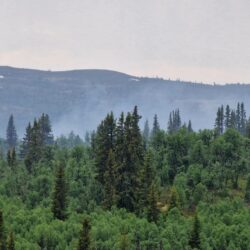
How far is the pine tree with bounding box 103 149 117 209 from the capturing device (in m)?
90.9

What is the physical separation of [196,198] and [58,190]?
65.4 feet

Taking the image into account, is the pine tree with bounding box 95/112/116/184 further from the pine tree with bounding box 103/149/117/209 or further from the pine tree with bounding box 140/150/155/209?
the pine tree with bounding box 140/150/155/209

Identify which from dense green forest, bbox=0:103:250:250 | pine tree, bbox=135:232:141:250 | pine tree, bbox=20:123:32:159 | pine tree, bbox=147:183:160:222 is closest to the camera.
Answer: pine tree, bbox=135:232:141:250

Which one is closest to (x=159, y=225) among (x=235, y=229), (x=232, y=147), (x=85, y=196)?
(x=235, y=229)

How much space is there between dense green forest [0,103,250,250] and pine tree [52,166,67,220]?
0.42 ft

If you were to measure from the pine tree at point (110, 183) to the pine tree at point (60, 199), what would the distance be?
8.13m

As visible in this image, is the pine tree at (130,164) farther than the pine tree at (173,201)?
Yes

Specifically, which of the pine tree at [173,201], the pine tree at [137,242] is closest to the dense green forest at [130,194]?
the pine tree at [137,242]

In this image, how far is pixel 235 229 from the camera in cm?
7669

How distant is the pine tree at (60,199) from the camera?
8338cm

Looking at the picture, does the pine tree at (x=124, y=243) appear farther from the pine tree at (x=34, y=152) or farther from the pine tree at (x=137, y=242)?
the pine tree at (x=34, y=152)

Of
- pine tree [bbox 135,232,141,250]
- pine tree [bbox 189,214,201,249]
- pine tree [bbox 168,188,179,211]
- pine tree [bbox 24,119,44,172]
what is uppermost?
pine tree [bbox 24,119,44,172]

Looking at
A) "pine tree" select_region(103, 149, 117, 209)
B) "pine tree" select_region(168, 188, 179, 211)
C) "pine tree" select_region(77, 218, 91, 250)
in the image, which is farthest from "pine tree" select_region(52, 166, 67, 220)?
"pine tree" select_region(77, 218, 91, 250)

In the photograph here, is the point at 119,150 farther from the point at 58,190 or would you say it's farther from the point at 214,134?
the point at 214,134
